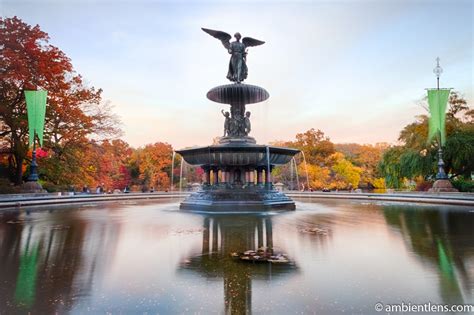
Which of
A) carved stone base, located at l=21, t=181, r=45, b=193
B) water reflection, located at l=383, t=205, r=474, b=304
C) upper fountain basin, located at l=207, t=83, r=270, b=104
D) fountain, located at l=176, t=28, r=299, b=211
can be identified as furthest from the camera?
carved stone base, located at l=21, t=181, r=45, b=193

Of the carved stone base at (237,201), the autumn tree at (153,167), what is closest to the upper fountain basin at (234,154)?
the carved stone base at (237,201)

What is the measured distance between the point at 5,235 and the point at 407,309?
8.55m

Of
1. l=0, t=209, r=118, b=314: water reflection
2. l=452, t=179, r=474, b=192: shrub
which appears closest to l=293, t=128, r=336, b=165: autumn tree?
l=452, t=179, r=474, b=192: shrub

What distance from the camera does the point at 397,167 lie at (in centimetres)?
2981

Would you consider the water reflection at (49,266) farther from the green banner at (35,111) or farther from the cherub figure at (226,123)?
the green banner at (35,111)

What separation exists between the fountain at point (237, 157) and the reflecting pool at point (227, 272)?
5.82 meters

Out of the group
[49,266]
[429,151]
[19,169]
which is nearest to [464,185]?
[429,151]

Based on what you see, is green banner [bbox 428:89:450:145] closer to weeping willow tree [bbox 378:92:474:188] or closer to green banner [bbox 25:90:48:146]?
weeping willow tree [bbox 378:92:474:188]

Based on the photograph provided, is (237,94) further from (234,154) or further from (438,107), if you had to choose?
(438,107)

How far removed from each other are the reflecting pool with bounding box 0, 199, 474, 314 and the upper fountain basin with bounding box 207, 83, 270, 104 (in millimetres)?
9311

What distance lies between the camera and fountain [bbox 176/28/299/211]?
13.0m

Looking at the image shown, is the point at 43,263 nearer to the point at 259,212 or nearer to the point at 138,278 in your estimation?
the point at 138,278

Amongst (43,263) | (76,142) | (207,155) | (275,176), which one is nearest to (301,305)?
(43,263)

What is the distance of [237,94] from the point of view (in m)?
15.2
